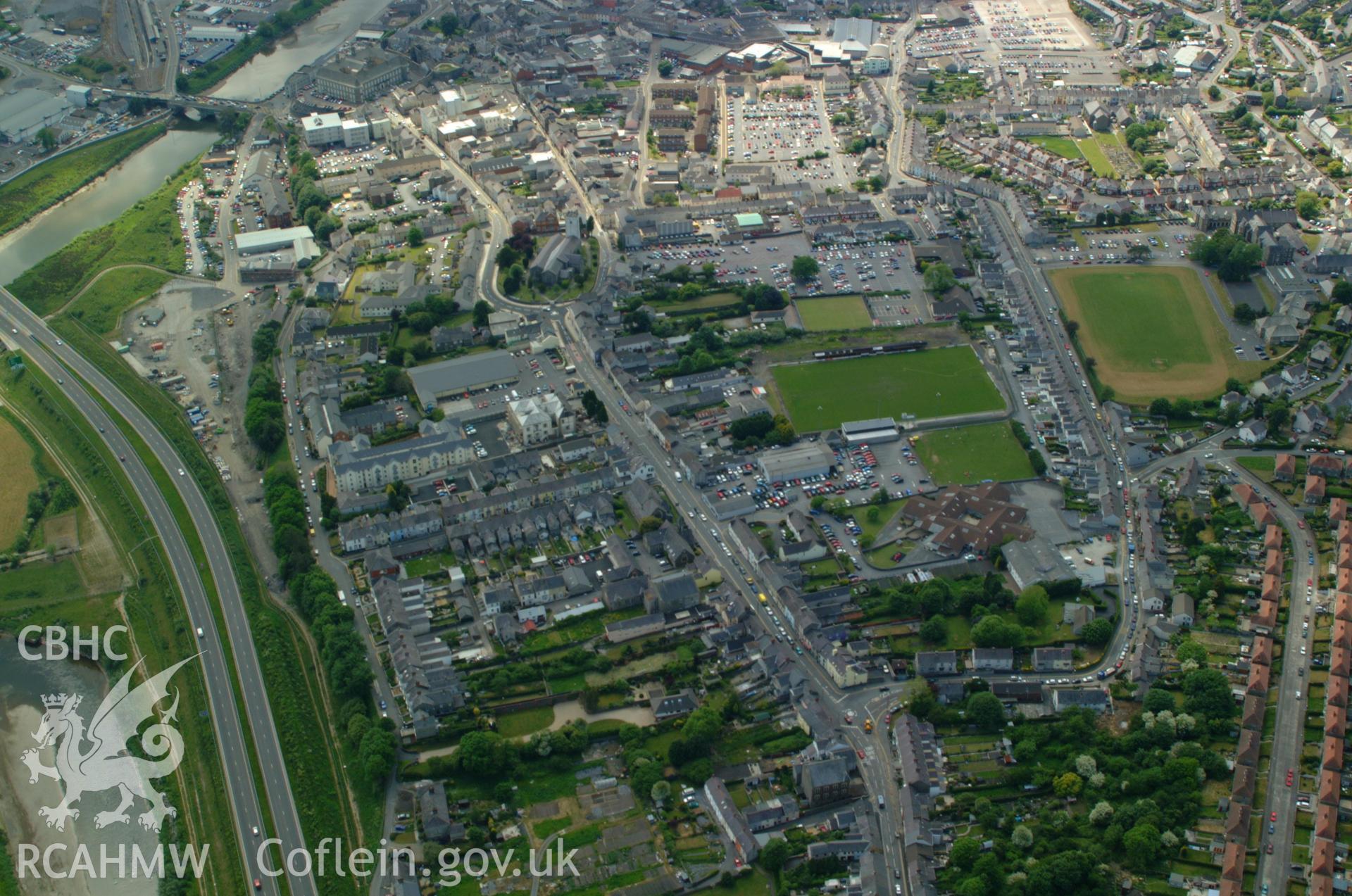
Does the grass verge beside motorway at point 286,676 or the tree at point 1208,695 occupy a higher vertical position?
the grass verge beside motorway at point 286,676

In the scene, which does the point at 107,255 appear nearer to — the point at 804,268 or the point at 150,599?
the point at 150,599

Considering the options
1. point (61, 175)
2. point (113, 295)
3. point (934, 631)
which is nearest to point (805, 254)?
point (934, 631)

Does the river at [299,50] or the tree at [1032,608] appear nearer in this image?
the tree at [1032,608]

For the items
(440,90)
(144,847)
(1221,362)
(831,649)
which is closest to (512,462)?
(831,649)

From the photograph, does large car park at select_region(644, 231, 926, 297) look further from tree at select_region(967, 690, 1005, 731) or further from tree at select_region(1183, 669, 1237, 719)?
tree at select_region(967, 690, 1005, 731)

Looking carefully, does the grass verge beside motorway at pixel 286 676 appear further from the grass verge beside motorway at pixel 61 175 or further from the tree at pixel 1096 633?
the grass verge beside motorway at pixel 61 175

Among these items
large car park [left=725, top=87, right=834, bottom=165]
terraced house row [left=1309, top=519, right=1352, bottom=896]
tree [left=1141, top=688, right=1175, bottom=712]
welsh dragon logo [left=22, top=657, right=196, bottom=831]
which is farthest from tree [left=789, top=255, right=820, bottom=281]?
welsh dragon logo [left=22, top=657, right=196, bottom=831]

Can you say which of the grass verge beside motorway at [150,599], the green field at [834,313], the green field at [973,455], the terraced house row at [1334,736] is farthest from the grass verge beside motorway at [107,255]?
the terraced house row at [1334,736]
